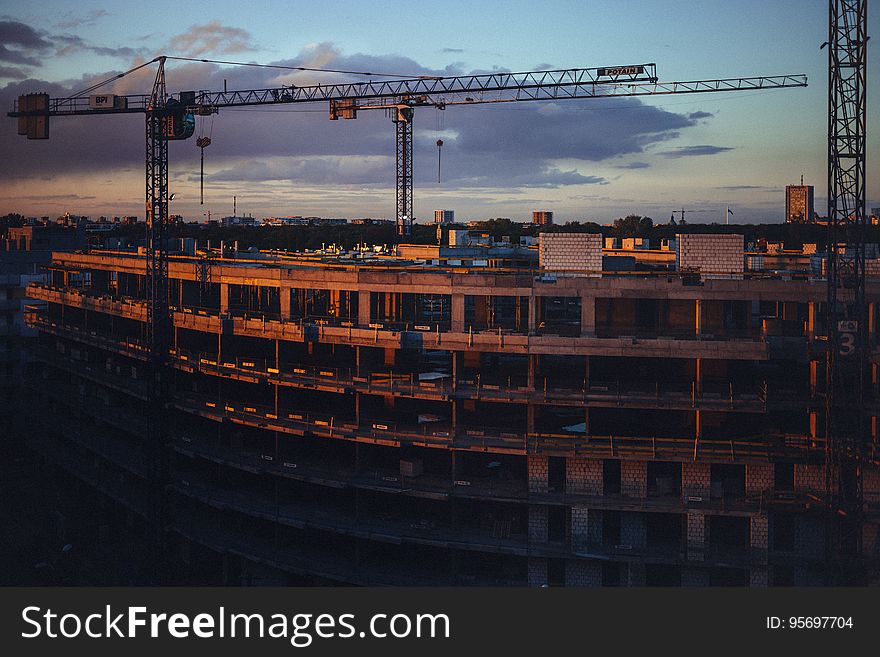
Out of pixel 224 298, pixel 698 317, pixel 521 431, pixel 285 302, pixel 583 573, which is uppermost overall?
pixel 224 298

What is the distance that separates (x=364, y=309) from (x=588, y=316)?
12406 mm

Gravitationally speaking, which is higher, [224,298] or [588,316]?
[224,298]

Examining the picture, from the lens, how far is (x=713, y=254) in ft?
165

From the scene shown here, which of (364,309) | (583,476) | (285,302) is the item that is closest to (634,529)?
(583,476)

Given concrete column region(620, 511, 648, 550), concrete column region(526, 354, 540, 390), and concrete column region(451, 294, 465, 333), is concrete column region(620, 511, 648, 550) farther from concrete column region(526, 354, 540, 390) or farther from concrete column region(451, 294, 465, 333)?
concrete column region(451, 294, 465, 333)

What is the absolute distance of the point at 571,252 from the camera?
51250 millimetres

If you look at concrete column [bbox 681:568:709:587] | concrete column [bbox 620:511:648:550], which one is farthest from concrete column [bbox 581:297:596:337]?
concrete column [bbox 681:568:709:587]

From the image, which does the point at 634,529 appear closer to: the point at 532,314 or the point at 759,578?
the point at 759,578

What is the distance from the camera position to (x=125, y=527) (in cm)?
6438

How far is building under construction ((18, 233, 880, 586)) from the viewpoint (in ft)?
146

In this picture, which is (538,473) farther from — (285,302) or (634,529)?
(285,302)

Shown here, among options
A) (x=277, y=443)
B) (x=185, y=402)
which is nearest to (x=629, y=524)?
(x=277, y=443)

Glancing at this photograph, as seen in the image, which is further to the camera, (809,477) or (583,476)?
(583,476)

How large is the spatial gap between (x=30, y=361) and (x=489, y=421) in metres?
55.3
